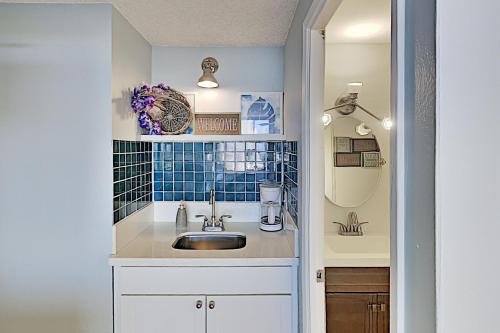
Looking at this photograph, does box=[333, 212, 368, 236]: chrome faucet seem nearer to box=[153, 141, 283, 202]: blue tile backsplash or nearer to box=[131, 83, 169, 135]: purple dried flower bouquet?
box=[153, 141, 283, 202]: blue tile backsplash

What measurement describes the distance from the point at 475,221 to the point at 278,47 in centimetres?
256

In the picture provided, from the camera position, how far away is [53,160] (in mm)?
2088

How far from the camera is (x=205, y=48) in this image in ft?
9.71

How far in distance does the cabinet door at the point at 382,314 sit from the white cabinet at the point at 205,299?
1.69 feet

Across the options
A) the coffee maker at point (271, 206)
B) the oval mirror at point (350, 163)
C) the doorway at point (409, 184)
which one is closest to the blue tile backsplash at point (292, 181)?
the coffee maker at point (271, 206)

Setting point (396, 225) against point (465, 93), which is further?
point (396, 225)

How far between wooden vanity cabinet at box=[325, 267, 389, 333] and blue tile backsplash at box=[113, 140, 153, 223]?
3.98 feet

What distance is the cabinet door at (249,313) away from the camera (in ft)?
7.03

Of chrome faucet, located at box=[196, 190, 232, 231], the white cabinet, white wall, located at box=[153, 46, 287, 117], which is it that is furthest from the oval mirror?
the white cabinet

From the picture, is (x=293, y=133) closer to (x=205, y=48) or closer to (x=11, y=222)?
(x=205, y=48)

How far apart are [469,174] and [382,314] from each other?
1955 mm

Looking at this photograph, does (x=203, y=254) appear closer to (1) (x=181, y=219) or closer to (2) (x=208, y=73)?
(1) (x=181, y=219)

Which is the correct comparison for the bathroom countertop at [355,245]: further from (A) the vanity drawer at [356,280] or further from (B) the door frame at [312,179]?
(B) the door frame at [312,179]

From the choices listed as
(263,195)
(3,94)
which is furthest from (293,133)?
(3,94)
